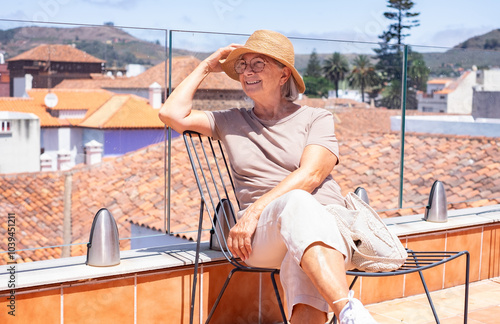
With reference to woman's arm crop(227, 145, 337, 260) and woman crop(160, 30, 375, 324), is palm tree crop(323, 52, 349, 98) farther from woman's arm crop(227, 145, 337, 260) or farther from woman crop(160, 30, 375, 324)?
woman's arm crop(227, 145, 337, 260)

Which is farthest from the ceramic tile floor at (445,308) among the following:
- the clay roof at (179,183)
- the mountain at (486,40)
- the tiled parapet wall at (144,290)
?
the mountain at (486,40)

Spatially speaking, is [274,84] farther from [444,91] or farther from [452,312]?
[444,91]

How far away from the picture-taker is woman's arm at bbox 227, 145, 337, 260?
2.00 meters

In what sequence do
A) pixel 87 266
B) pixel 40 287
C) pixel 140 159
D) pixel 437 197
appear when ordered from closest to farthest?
pixel 40 287 < pixel 87 266 < pixel 140 159 < pixel 437 197

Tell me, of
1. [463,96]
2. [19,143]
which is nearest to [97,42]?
[19,143]

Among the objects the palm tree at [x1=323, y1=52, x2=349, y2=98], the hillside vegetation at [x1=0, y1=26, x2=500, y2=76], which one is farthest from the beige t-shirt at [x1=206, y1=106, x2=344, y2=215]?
the palm tree at [x1=323, y1=52, x2=349, y2=98]

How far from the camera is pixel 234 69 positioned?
246cm

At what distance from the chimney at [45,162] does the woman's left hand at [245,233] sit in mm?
1110

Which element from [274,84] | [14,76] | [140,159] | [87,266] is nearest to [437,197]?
[274,84]

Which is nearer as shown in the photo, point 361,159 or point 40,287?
point 40,287

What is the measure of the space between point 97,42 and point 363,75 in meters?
1.54

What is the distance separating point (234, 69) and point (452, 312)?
1.49 metres

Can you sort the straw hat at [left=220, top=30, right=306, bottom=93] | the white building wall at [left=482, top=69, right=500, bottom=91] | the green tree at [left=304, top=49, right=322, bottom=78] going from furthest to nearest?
1. the white building wall at [left=482, top=69, right=500, bottom=91]
2. the green tree at [left=304, top=49, right=322, bottom=78]
3. the straw hat at [left=220, top=30, right=306, bottom=93]

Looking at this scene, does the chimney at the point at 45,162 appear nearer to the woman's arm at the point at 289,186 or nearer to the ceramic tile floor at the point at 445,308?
the woman's arm at the point at 289,186
